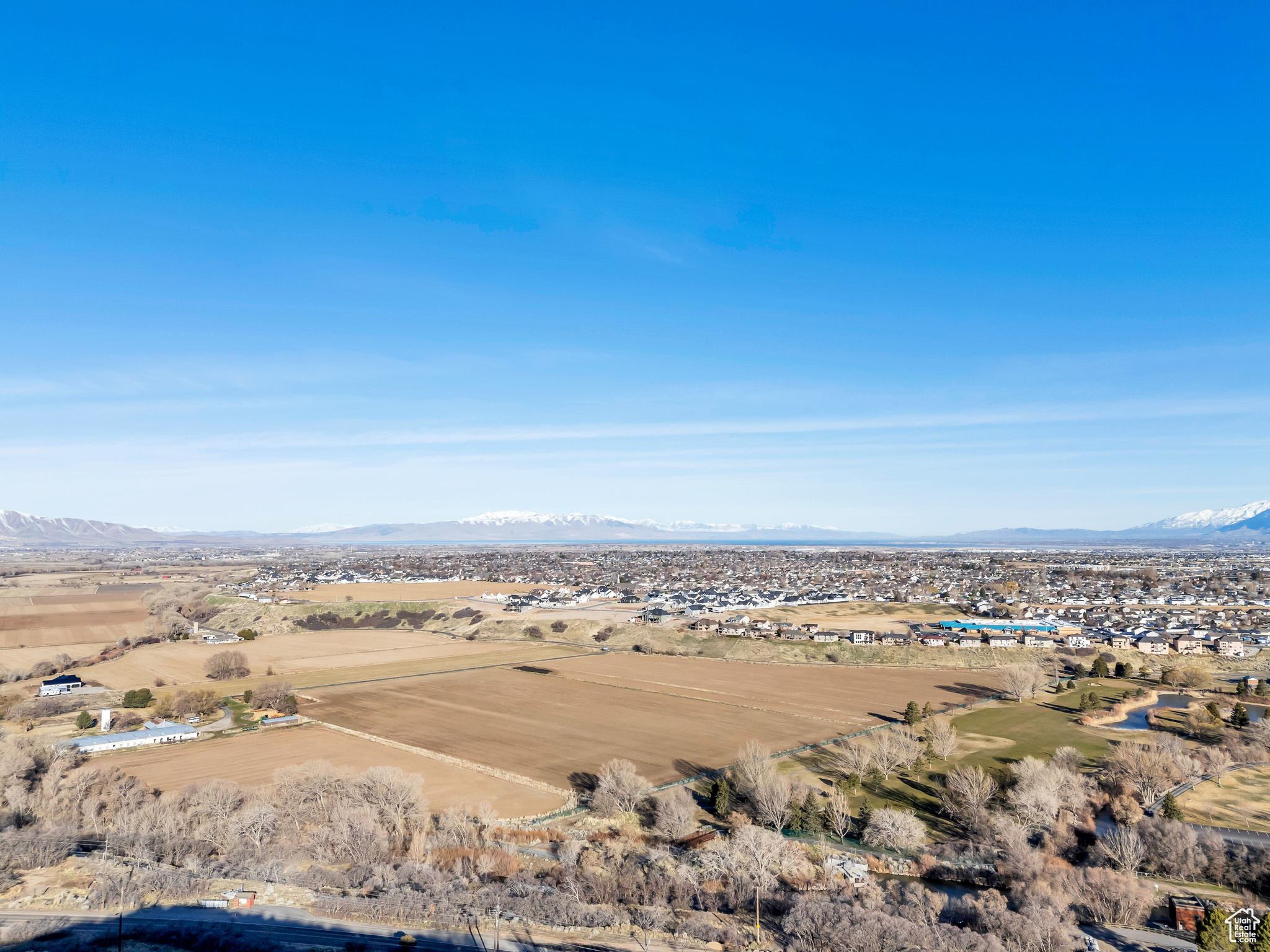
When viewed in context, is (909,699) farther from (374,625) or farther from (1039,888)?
(374,625)

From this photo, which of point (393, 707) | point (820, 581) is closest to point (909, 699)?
point (393, 707)

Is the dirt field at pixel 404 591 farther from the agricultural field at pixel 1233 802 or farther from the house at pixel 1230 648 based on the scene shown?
the agricultural field at pixel 1233 802

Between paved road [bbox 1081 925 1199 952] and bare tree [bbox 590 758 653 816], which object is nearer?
paved road [bbox 1081 925 1199 952]

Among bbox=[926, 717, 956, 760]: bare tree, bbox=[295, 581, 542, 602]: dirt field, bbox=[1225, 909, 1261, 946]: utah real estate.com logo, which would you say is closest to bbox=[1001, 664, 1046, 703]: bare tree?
bbox=[926, 717, 956, 760]: bare tree

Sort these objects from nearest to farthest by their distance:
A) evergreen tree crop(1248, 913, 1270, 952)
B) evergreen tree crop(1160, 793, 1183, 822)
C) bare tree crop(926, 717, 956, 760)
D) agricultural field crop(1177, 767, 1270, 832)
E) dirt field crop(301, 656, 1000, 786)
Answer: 1. evergreen tree crop(1248, 913, 1270, 952)
2. evergreen tree crop(1160, 793, 1183, 822)
3. agricultural field crop(1177, 767, 1270, 832)
4. bare tree crop(926, 717, 956, 760)
5. dirt field crop(301, 656, 1000, 786)

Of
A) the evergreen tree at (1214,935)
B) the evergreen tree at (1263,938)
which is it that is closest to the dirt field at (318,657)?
the evergreen tree at (1214,935)

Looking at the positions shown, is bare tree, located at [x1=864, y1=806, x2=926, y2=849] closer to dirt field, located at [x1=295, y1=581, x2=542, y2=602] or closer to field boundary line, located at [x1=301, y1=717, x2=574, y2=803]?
field boundary line, located at [x1=301, y1=717, x2=574, y2=803]
